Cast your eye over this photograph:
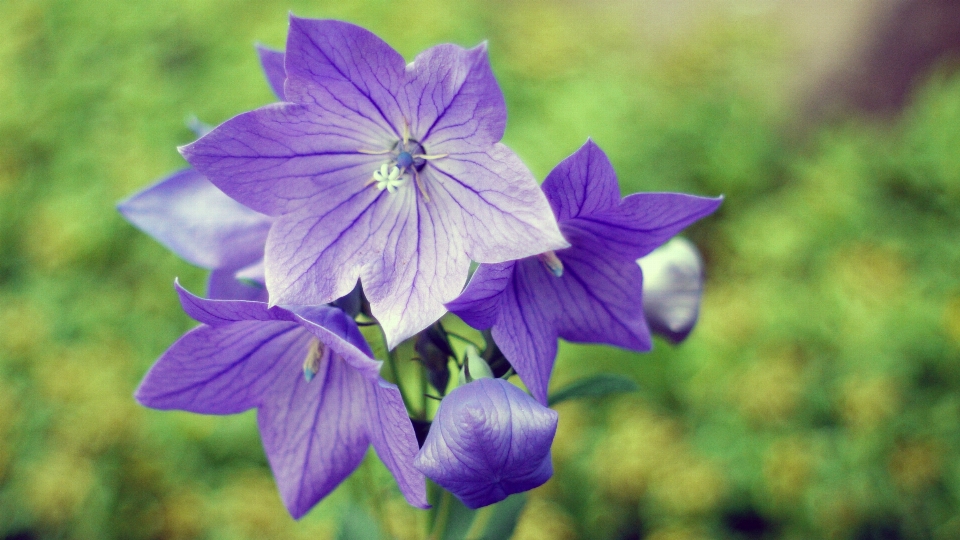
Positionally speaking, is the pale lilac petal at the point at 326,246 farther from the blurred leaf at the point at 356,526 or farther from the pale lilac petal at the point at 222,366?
the blurred leaf at the point at 356,526

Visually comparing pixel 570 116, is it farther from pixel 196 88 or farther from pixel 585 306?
pixel 585 306

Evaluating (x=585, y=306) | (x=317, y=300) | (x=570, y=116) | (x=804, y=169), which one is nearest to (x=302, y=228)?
(x=317, y=300)

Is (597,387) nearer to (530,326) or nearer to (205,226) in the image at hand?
(530,326)

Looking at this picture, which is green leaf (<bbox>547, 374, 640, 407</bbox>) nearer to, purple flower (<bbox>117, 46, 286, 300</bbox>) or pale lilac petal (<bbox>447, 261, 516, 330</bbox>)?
pale lilac petal (<bbox>447, 261, 516, 330</bbox>)

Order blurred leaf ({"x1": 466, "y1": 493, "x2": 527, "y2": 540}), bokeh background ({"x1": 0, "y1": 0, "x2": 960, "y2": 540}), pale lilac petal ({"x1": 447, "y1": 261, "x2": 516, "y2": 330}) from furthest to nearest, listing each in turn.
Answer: bokeh background ({"x1": 0, "y1": 0, "x2": 960, "y2": 540}), blurred leaf ({"x1": 466, "y1": 493, "x2": 527, "y2": 540}), pale lilac petal ({"x1": 447, "y1": 261, "x2": 516, "y2": 330})

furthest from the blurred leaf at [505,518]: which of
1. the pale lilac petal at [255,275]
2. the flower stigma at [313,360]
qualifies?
the pale lilac petal at [255,275]

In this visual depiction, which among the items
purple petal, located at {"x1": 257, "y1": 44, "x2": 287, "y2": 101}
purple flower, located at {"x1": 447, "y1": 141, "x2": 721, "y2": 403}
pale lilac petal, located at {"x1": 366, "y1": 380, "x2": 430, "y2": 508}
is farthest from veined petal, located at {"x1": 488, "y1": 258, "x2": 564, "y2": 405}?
purple petal, located at {"x1": 257, "y1": 44, "x2": 287, "y2": 101}

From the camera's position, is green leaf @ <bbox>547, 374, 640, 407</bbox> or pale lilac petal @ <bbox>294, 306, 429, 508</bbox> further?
green leaf @ <bbox>547, 374, 640, 407</bbox>
